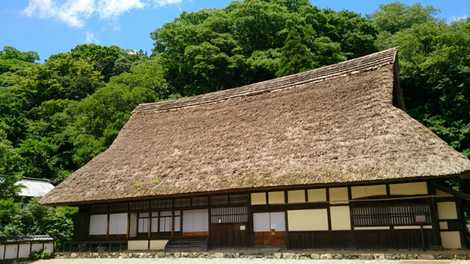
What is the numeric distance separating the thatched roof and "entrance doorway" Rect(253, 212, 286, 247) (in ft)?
5.29

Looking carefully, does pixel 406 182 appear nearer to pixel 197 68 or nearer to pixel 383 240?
pixel 383 240

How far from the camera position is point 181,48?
106 feet

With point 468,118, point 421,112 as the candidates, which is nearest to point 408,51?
point 421,112

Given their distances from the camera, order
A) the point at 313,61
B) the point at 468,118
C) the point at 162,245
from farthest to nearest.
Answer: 1. the point at 313,61
2. the point at 468,118
3. the point at 162,245

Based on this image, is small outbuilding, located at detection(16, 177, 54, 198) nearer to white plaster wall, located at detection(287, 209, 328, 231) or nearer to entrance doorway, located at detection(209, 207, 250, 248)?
entrance doorway, located at detection(209, 207, 250, 248)

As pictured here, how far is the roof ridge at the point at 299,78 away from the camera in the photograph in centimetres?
1558

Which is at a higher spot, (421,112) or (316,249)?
(421,112)

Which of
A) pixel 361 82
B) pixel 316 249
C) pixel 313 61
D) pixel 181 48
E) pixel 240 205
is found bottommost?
pixel 316 249

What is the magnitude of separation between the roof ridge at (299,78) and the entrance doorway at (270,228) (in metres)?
5.92

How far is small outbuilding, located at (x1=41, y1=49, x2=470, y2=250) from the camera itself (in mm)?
11633

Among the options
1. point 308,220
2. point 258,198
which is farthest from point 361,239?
point 258,198

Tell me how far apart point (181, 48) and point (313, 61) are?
35.2 ft

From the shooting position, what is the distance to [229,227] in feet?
47.1

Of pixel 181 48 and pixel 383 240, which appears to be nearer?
pixel 383 240
